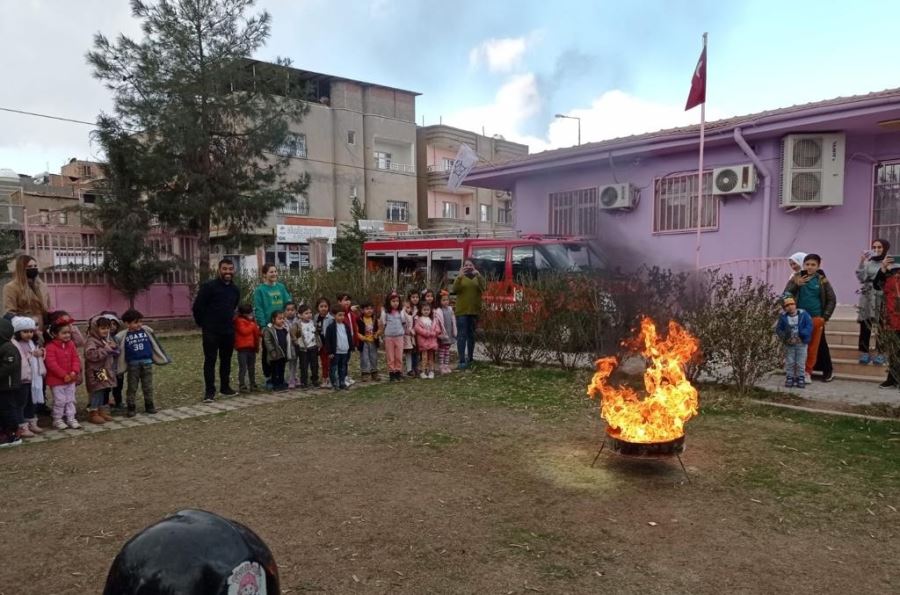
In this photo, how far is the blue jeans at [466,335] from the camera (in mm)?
10570

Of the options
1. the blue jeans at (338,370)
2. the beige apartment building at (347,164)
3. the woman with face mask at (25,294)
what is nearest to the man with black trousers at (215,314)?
the blue jeans at (338,370)

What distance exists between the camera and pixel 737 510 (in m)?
4.27

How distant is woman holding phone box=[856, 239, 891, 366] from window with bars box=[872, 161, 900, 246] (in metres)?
2.12

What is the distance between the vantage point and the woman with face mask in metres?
7.12

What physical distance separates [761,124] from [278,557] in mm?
10932

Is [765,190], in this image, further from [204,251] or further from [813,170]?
[204,251]

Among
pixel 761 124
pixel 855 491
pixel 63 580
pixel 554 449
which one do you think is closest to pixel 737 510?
pixel 855 491

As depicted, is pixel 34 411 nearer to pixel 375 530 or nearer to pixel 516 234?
pixel 375 530

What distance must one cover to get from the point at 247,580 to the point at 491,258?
420 inches

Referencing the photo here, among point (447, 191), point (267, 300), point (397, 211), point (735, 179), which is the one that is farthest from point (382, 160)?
point (267, 300)

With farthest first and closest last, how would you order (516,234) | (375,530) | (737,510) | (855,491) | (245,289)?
(245,289) < (516,234) < (855,491) < (737,510) < (375,530)

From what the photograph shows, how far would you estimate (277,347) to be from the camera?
893 centimetres

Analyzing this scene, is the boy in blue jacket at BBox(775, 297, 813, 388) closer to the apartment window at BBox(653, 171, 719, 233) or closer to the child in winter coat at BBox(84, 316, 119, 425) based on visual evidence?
the apartment window at BBox(653, 171, 719, 233)

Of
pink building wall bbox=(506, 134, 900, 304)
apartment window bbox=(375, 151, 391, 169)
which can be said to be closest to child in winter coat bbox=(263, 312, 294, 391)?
pink building wall bbox=(506, 134, 900, 304)
